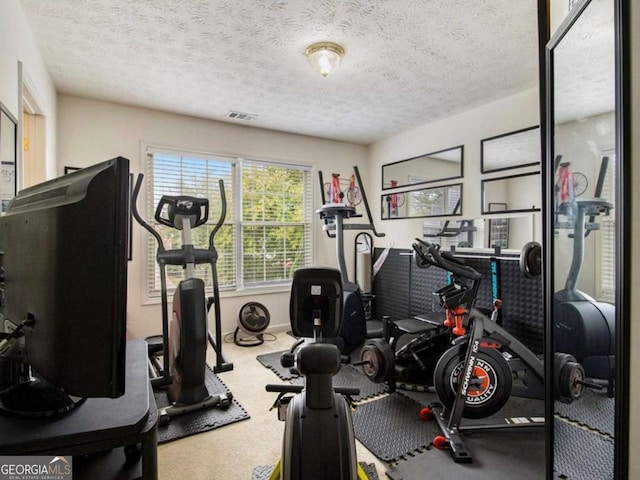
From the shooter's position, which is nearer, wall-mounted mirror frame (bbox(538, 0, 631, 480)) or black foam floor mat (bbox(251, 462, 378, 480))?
wall-mounted mirror frame (bbox(538, 0, 631, 480))

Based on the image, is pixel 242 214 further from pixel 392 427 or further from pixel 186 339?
pixel 392 427

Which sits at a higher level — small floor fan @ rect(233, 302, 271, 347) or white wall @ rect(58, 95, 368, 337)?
white wall @ rect(58, 95, 368, 337)

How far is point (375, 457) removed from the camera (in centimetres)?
193

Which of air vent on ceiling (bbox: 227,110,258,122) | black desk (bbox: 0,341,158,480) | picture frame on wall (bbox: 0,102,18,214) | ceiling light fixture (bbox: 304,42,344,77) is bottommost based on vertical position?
black desk (bbox: 0,341,158,480)

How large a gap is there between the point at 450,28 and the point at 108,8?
2.20 m

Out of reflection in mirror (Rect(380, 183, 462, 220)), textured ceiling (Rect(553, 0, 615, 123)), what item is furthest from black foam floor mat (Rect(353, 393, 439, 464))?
reflection in mirror (Rect(380, 183, 462, 220))

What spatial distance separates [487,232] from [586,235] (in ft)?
8.51

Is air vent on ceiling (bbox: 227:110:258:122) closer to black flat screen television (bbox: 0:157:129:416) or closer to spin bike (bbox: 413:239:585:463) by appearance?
spin bike (bbox: 413:239:585:463)

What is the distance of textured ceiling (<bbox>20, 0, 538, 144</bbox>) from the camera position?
6.90ft

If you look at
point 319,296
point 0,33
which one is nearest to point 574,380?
point 319,296

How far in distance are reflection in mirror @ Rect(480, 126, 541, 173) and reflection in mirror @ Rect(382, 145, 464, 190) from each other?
0.32 m

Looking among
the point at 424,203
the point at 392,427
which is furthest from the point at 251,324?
the point at 424,203

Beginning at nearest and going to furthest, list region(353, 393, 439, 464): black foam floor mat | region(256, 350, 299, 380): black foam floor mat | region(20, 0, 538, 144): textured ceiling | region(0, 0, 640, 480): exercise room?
region(0, 0, 640, 480): exercise room, region(353, 393, 439, 464): black foam floor mat, region(20, 0, 538, 144): textured ceiling, region(256, 350, 299, 380): black foam floor mat

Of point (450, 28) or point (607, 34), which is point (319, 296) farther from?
point (450, 28)
